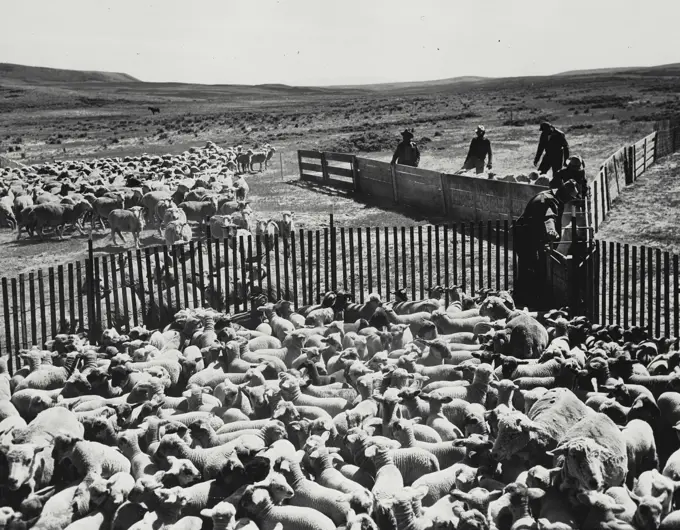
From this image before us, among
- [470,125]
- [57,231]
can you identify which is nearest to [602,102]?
[470,125]

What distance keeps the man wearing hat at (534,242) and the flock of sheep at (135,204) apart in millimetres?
6707

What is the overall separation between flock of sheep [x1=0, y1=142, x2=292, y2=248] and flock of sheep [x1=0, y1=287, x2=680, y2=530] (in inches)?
328

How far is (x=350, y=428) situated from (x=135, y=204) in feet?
61.0

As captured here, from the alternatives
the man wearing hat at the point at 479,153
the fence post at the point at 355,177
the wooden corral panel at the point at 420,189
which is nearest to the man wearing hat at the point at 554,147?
the wooden corral panel at the point at 420,189

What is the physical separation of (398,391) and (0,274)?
13378 mm

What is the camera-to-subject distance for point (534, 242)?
13828 mm

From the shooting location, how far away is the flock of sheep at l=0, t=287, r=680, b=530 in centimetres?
662

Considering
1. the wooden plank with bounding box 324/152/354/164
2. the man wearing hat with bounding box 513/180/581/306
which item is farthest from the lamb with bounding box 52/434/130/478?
the wooden plank with bounding box 324/152/354/164

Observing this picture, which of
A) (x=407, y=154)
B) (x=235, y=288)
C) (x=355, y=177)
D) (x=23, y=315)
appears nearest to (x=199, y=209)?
(x=407, y=154)

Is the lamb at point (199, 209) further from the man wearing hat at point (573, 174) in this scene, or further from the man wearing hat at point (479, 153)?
the man wearing hat at point (573, 174)

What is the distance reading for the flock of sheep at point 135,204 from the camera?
2053cm

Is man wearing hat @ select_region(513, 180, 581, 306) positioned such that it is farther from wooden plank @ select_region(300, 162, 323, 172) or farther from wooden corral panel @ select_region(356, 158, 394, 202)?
wooden plank @ select_region(300, 162, 323, 172)

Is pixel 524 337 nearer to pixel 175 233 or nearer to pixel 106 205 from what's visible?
pixel 175 233

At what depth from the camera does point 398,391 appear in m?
8.95
